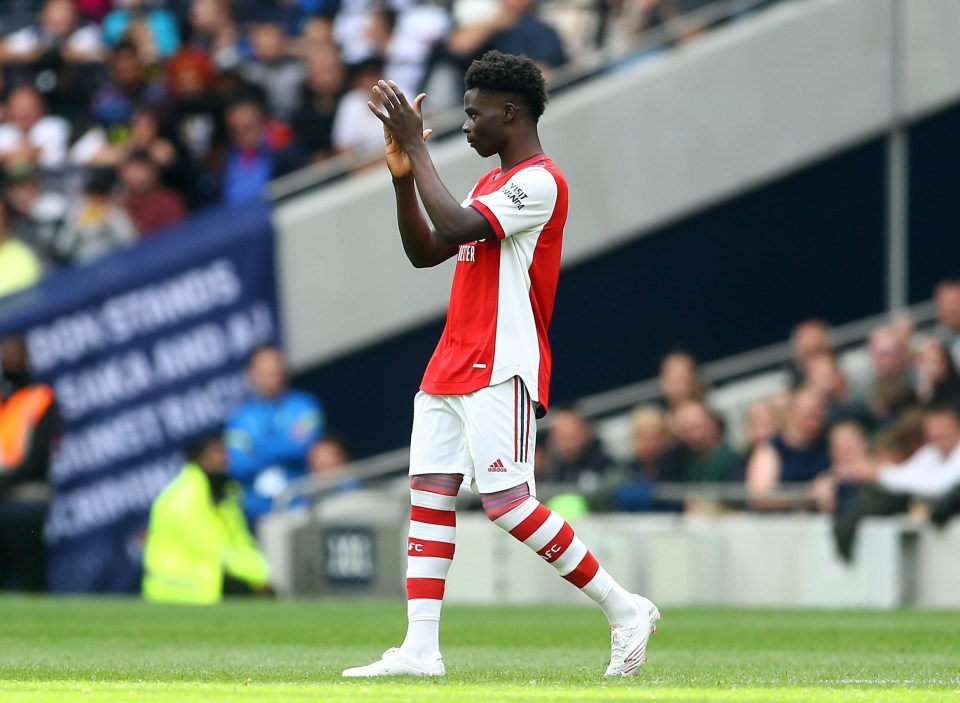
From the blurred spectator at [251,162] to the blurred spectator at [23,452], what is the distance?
9.54ft

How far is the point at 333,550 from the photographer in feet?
55.7

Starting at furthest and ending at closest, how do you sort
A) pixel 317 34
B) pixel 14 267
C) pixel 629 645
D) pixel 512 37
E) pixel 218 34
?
pixel 218 34
pixel 317 34
pixel 14 267
pixel 512 37
pixel 629 645

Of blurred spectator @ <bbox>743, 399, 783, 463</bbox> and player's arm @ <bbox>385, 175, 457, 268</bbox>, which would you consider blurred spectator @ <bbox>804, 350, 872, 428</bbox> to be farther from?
player's arm @ <bbox>385, 175, 457, 268</bbox>

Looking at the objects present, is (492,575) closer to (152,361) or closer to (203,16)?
(152,361)

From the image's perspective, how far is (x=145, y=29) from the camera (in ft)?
68.0

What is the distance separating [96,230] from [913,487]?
312 inches

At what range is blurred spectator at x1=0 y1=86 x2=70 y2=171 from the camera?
19516 millimetres

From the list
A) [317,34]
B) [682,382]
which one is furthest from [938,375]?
[317,34]

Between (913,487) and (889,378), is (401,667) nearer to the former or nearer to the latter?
(913,487)

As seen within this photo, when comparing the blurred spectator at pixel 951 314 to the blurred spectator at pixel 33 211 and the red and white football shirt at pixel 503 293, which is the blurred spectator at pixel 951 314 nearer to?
the blurred spectator at pixel 33 211

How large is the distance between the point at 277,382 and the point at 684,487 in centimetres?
363

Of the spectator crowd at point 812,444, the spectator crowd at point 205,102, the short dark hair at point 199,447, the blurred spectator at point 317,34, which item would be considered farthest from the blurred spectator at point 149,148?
the spectator crowd at point 812,444

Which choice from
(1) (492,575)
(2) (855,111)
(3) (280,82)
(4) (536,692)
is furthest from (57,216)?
(4) (536,692)

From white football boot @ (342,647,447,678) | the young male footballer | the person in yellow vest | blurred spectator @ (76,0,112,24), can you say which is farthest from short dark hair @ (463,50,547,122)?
blurred spectator @ (76,0,112,24)
